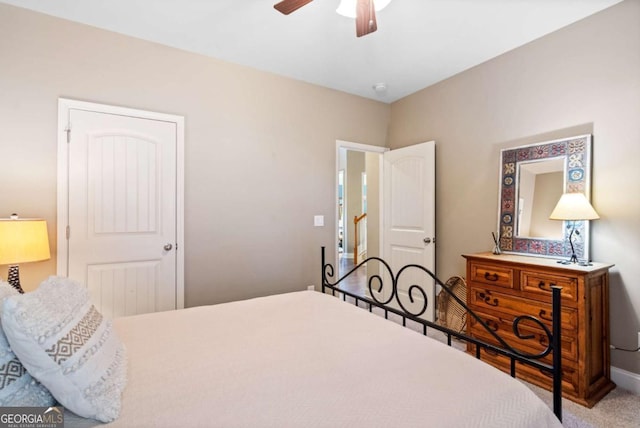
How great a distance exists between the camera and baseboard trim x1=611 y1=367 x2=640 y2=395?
208 cm

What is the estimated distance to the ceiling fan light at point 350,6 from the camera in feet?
6.57

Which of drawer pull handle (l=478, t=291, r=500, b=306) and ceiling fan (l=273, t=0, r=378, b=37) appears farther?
drawer pull handle (l=478, t=291, r=500, b=306)

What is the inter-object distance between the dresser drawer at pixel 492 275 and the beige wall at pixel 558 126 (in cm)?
50

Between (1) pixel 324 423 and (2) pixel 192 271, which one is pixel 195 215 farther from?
(1) pixel 324 423

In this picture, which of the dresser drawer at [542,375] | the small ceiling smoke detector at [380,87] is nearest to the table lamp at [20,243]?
the dresser drawer at [542,375]

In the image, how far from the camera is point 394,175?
381 cm

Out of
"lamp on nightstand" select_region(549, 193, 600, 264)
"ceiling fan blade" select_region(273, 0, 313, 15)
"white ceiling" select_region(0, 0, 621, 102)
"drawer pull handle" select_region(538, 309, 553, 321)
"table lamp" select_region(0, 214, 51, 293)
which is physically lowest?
"drawer pull handle" select_region(538, 309, 553, 321)

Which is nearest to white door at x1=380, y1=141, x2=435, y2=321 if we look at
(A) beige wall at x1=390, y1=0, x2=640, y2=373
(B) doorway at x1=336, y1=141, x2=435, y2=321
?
(B) doorway at x1=336, y1=141, x2=435, y2=321

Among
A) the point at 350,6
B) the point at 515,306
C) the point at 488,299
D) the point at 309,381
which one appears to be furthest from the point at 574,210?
the point at 309,381

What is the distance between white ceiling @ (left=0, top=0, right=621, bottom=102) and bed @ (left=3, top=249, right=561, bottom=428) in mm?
2133

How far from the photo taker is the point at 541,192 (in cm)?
256

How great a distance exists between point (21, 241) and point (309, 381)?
1.95 m

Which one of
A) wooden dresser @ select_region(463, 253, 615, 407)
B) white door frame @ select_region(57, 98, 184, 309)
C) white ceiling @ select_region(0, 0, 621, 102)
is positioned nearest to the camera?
wooden dresser @ select_region(463, 253, 615, 407)

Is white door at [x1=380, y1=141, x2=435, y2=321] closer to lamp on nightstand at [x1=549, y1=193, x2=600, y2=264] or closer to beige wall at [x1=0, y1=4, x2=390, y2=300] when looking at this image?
beige wall at [x1=0, y1=4, x2=390, y2=300]
